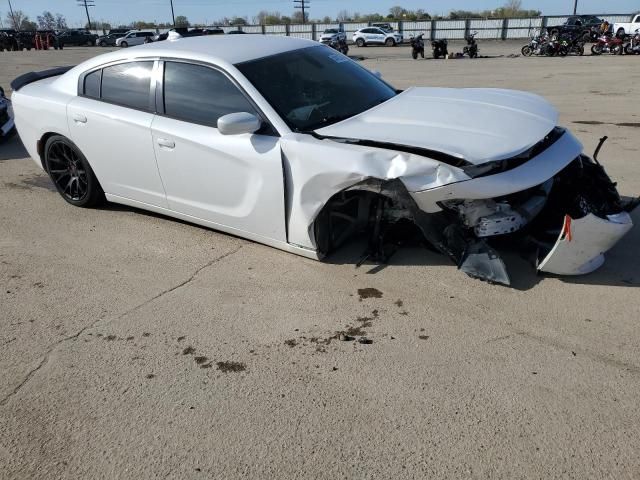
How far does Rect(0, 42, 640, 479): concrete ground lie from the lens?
2.31m

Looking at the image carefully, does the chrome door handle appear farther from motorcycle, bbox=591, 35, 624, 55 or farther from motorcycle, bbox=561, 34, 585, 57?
motorcycle, bbox=591, 35, 624, 55

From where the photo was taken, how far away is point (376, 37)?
140 feet

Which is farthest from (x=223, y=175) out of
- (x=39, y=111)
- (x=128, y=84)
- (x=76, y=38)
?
(x=76, y=38)

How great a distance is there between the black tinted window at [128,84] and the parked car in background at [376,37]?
41094 millimetres

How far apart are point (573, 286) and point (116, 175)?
3.84 m

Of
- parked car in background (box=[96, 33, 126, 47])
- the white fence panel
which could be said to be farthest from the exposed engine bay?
parked car in background (box=[96, 33, 126, 47])

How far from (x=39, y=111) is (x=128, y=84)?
122cm

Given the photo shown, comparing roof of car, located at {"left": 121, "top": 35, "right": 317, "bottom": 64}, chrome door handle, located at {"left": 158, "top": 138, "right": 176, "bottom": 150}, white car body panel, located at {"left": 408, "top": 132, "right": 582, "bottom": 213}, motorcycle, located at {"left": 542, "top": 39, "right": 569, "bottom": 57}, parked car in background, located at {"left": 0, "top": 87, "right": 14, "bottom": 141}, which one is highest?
roof of car, located at {"left": 121, "top": 35, "right": 317, "bottom": 64}

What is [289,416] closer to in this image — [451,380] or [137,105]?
[451,380]

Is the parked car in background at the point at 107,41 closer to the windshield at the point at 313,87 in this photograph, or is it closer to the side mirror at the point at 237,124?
the windshield at the point at 313,87

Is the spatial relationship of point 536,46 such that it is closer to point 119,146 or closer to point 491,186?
point 119,146

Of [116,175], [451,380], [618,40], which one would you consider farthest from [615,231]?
[618,40]

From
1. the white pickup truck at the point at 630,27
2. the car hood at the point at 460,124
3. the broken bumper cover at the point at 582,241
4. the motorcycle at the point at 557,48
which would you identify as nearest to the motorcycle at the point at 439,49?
the motorcycle at the point at 557,48

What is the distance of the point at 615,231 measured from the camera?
318cm
